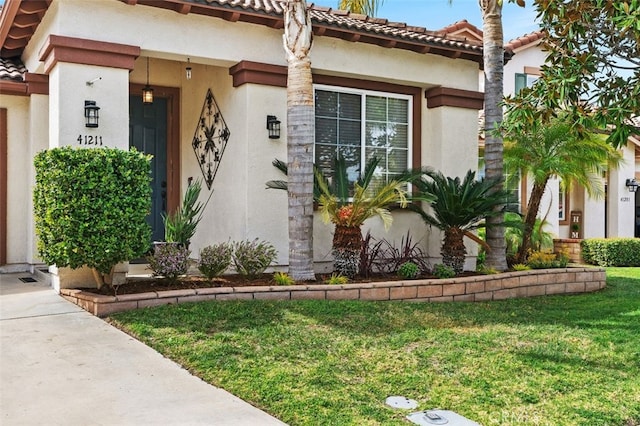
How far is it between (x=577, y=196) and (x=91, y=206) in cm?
1743

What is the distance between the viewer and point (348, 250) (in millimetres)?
9406

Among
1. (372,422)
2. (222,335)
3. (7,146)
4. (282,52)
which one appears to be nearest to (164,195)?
(7,146)

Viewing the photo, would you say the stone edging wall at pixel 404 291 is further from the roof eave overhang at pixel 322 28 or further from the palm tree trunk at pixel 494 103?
the roof eave overhang at pixel 322 28

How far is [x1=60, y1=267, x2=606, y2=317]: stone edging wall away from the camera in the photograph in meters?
7.45

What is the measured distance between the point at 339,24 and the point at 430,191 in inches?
124

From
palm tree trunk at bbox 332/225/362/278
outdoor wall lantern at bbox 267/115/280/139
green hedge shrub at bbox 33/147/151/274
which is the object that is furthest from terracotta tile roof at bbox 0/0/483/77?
palm tree trunk at bbox 332/225/362/278

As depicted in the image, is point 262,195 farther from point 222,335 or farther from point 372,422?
point 372,422

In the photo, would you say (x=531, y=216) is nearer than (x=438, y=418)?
No

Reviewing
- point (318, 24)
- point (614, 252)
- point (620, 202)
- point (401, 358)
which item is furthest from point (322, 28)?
point (620, 202)

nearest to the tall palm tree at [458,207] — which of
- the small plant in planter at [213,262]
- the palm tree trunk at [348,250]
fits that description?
the palm tree trunk at [348,250]

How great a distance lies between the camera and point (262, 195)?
980 centimetres

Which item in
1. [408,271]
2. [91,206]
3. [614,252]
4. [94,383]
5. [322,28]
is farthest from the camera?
[614,252]

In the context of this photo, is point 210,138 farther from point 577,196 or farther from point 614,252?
point 577,196

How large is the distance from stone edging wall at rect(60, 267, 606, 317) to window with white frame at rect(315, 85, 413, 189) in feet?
8.25
